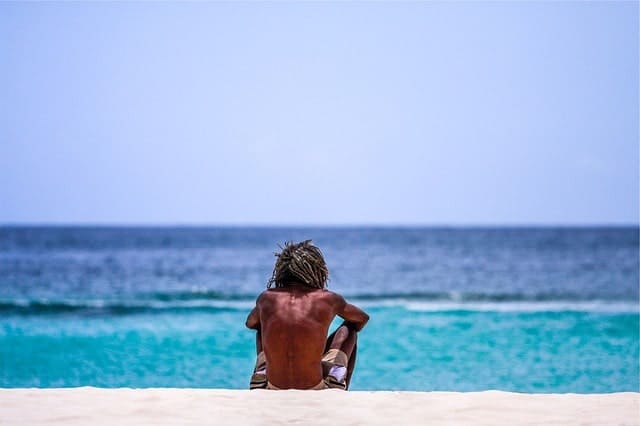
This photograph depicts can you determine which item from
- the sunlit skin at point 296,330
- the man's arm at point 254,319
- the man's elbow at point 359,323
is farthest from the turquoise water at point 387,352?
the sunlit skin at point 296,330

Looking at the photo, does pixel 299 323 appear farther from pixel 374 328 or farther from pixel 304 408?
pixel 374 328

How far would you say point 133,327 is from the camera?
14891mm

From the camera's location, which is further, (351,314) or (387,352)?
(387,352)

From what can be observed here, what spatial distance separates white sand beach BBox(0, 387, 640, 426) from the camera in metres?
4.50

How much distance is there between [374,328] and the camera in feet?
46.6

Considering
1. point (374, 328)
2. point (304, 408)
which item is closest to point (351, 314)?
point (304, 408)

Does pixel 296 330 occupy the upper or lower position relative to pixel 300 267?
lower

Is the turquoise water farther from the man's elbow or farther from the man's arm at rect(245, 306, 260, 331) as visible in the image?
the man's arm at rect(245, 306, 260, 331)

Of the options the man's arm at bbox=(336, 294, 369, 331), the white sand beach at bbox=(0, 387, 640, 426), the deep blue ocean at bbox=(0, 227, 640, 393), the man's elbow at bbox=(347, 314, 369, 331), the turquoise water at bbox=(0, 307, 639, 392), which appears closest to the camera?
the white sand beach at bbox=(0, 387, 640, 426)

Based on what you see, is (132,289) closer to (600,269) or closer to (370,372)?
(370,372)

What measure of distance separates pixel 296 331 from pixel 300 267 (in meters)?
0.44

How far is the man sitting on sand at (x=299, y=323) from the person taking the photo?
5.30 m

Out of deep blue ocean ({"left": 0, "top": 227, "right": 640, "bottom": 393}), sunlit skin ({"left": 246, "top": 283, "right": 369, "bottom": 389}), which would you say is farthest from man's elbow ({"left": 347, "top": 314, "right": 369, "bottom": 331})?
deep blue ocean ({"left": 0, "top": 227, "right": 640, "bottom": 393})

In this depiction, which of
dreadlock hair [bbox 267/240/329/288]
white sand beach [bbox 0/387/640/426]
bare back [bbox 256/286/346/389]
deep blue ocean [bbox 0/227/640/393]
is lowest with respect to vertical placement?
deep blue ocean [bbox 0/227/640/393]
